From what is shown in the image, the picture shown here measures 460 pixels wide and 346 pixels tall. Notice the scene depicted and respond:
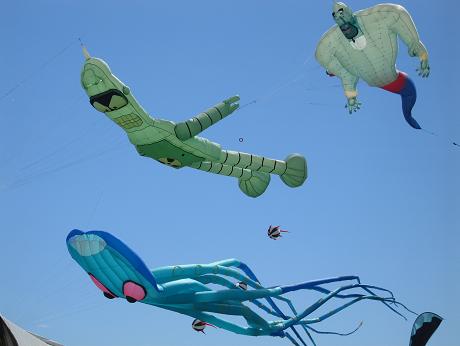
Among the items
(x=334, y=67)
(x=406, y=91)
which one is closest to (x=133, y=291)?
(x=334, y=67)

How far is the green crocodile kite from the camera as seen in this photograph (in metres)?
16.0

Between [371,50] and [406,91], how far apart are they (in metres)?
2.35

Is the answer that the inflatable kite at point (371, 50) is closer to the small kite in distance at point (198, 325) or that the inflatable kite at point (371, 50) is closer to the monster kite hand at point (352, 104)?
the monster kite hand at point (352, 104)

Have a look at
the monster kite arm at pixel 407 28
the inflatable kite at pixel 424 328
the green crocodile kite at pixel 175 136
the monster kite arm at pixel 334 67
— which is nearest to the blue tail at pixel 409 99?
the monster kite arm at pixel 334 67

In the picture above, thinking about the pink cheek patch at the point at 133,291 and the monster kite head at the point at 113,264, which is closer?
the monster kite head at the point at 113,264

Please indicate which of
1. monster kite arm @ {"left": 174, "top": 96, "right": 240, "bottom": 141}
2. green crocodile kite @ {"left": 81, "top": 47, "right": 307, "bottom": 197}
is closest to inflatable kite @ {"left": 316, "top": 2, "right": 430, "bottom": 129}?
green crocodile kite @ {"left": 81, "top": 47, "right": 307, "bottom": 197}

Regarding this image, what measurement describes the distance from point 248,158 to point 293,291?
4165 millimetres

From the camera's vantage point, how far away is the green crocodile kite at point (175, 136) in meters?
16.0

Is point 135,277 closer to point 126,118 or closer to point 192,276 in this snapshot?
point 192,276

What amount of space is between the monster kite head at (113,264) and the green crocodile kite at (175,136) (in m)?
2.89

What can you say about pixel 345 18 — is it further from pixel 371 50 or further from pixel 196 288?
pixel 196 288

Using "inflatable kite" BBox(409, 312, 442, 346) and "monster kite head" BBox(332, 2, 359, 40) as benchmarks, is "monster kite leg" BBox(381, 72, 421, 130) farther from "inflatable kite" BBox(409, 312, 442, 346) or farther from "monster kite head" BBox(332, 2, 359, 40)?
"inflatable kite" BBox(409, 312, 442, 346)

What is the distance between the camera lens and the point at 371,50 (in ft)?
63.7

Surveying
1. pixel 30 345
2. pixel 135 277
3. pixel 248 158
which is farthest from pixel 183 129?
pixel 30 345
